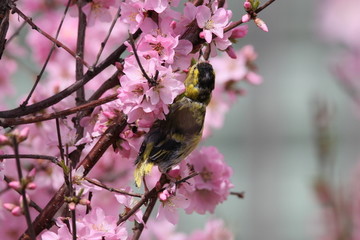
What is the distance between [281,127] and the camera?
5.32 meters

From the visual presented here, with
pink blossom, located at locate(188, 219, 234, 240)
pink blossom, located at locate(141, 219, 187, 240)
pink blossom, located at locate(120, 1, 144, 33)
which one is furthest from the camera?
pink blossom, located at locate(141, 219, 187, 240)

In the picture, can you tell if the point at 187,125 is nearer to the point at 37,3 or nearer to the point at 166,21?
the point at 166,21

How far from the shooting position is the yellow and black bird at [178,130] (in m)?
0.94

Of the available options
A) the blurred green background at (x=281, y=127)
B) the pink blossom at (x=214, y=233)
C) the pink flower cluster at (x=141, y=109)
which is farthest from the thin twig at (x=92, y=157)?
the blurred green background at (x=281, y=127)

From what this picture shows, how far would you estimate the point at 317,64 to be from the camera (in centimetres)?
533

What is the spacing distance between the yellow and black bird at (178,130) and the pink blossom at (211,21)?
0.06m

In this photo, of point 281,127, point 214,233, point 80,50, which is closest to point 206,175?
point 80,50

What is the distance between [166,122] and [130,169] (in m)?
0.87

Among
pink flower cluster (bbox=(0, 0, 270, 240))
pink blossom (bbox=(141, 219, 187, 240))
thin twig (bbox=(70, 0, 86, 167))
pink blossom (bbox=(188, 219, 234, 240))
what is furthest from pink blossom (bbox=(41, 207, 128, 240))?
pink blossom (bbox=(141, 219, 187, 240))

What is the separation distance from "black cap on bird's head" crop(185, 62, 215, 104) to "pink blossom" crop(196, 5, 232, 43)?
0.19ft

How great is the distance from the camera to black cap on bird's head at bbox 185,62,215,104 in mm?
960

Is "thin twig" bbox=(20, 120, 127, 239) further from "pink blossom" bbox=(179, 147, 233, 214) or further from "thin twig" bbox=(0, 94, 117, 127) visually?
"pink blossom" bbox=(179, 147, 233, 214)

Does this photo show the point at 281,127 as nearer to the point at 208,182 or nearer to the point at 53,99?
the point at 208,182

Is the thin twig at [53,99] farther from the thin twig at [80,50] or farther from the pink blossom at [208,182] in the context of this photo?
the pink blossom at [208,182]
